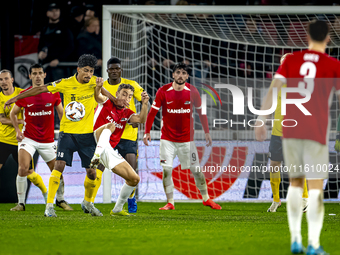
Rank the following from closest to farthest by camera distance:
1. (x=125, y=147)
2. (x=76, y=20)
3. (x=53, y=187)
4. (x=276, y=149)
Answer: (x=53, y=187), (x=276, y=149), (x=125, y=147), (x=76, y=20)

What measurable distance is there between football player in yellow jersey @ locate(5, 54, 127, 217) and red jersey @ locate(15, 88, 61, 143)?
0.95 m

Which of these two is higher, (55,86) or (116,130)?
(55,86)

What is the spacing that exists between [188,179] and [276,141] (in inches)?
103

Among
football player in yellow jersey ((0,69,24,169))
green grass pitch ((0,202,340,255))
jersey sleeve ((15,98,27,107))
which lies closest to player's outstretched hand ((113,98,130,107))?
green grass pitch ((0,202,340,255))

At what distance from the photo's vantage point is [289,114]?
11.5 ft

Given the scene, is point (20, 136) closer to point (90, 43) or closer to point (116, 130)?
point (116, 130)

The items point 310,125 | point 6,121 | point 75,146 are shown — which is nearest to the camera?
point 310,125

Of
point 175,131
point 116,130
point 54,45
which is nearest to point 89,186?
point 116,130

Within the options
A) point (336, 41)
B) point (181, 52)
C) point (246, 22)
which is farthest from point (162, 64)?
point (336, 41)

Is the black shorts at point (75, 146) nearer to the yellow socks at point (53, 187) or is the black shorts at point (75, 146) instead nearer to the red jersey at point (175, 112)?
the yellow socks at point (53, 187)

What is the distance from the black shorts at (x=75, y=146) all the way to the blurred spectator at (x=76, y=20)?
506 cm

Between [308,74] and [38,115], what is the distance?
4734 millimetres

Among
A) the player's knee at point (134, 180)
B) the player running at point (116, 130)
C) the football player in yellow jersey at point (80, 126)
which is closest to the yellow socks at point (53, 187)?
the football player in yellow jersey at point (80, 126)

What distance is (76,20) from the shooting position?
35.8ft
